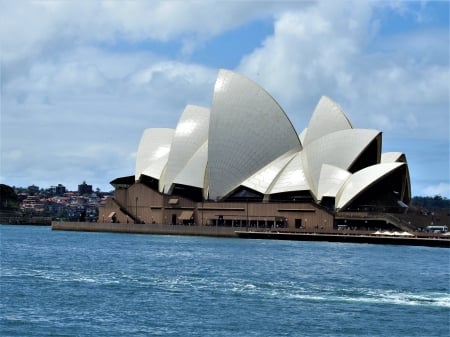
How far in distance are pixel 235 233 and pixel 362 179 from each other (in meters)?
11.9

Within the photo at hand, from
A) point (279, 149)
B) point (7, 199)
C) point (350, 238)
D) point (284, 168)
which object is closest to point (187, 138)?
point (279, 149)

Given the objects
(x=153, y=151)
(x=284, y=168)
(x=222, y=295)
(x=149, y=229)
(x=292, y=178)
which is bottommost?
(x=222, y=295)

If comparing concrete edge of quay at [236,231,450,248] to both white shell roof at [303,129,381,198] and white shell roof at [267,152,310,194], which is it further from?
white shell roof at [303,129,381,198]

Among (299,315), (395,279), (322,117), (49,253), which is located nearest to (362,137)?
(322,117)

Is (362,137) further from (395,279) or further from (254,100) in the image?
(395,279)

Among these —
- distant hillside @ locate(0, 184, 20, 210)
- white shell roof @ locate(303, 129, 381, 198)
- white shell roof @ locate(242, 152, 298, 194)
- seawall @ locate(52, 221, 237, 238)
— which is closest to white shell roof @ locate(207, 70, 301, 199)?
white shell roof @ locate(242, 152, 298, 194)

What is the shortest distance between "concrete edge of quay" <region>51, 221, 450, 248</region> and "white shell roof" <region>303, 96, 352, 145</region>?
820 centimetres

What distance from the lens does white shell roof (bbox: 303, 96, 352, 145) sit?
236 feet

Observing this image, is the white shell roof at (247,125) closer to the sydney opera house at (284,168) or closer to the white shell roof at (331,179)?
the sydney opera house at (284,168)

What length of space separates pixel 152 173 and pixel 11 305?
2257 inches

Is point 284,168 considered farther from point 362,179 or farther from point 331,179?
point 362,179

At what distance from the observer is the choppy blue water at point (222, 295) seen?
2333cm

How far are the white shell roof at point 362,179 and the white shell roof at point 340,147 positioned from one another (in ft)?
4.26

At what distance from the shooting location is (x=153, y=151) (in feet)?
280
